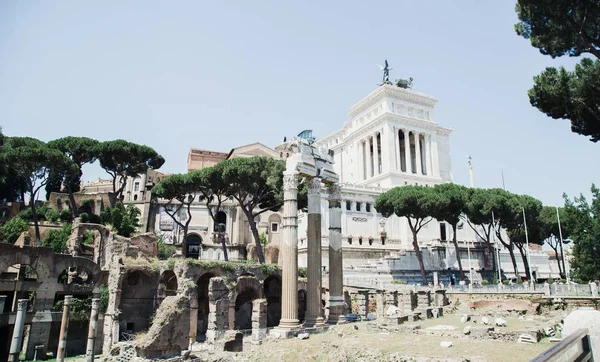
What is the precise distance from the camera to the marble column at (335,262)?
1795 centimetres

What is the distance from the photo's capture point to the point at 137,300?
1043 inches

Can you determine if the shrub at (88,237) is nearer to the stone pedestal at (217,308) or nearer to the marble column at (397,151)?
the stone pedestal at (217,308)

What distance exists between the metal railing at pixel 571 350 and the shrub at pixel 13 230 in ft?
125

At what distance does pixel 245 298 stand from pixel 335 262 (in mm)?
11889

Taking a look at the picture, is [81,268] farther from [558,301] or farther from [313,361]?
[558,301]

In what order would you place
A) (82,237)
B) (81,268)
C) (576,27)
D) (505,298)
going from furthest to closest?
(82,237), (81,268), (505,298), (576,27)

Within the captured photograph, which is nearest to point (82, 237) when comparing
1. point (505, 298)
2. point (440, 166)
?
point (505, 298)

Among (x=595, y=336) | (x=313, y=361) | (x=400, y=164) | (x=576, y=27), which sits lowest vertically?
(x=313, y=361)

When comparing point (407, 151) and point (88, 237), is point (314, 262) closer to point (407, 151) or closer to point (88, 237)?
point (88, 237)

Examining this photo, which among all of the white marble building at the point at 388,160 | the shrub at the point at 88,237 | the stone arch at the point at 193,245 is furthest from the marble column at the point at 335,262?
the stone arch at the point at 193,245

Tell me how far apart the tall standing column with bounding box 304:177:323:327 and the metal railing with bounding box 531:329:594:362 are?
43.2 feet

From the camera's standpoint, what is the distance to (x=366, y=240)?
43188 millimetres

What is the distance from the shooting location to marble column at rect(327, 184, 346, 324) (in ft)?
58.9

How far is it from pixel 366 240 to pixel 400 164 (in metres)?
14.5
